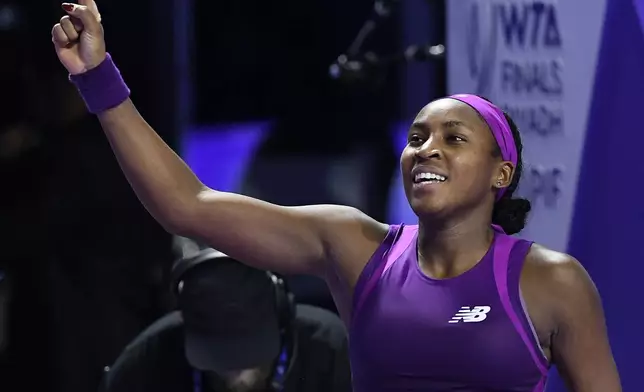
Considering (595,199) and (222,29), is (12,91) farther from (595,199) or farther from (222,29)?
(595,199)

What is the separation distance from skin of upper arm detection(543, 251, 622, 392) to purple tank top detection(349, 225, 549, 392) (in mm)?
48

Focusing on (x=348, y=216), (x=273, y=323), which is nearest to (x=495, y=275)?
(x=348, y=216)

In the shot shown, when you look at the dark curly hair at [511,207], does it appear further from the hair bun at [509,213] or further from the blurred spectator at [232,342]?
the blurred spectator at [232,342]

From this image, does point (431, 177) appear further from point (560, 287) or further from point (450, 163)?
point (560, 287)

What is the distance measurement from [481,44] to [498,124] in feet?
1.87

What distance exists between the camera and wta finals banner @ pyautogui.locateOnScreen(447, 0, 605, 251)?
242cm

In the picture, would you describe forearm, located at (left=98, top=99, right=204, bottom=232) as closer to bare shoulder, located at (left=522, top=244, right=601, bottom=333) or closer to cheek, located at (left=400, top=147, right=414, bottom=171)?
cheek, located at (left=400, top=147, right=414, bottom=171)

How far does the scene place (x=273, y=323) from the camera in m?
2.79

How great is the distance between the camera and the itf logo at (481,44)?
2645 millimetres

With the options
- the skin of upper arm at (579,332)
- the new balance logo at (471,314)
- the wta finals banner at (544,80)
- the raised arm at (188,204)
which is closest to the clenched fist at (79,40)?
the raised arm at (188,204)

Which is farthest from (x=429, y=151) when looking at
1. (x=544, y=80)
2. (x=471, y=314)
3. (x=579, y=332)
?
(x=544, y=80)

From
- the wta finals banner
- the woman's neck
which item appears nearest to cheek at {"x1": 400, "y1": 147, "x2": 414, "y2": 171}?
the woman's neck

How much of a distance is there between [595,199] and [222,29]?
89.5 inches

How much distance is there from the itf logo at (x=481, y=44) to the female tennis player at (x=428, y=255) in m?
0.49
